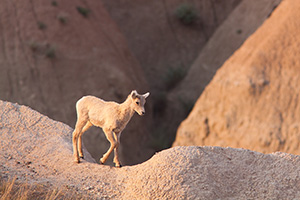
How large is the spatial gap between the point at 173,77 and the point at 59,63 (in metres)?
8.19

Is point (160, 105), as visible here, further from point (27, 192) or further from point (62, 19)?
point (27, 192)

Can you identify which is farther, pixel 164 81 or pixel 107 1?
pixel 107 1

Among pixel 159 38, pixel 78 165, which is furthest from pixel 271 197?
pixel 159 38

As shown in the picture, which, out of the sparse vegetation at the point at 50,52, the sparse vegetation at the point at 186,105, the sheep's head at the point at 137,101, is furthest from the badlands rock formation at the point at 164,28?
the sheep's head at the point at 137,101

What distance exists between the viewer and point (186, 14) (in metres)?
37.3

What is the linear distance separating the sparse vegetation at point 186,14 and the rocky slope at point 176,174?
1083 inches

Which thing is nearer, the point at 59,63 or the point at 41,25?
the point at 59,63

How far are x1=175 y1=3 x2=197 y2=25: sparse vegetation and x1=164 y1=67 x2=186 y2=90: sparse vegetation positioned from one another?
14.0ft

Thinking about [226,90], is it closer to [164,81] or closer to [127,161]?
[127,161]

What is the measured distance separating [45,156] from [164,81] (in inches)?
972

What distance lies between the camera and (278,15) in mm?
23141

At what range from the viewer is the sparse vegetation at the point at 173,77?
3456 cm

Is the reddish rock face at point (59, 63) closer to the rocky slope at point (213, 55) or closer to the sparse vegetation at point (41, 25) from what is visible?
the sparse vegetation at point (41, 25)

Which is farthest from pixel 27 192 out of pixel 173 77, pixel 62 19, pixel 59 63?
pixel 173 77
